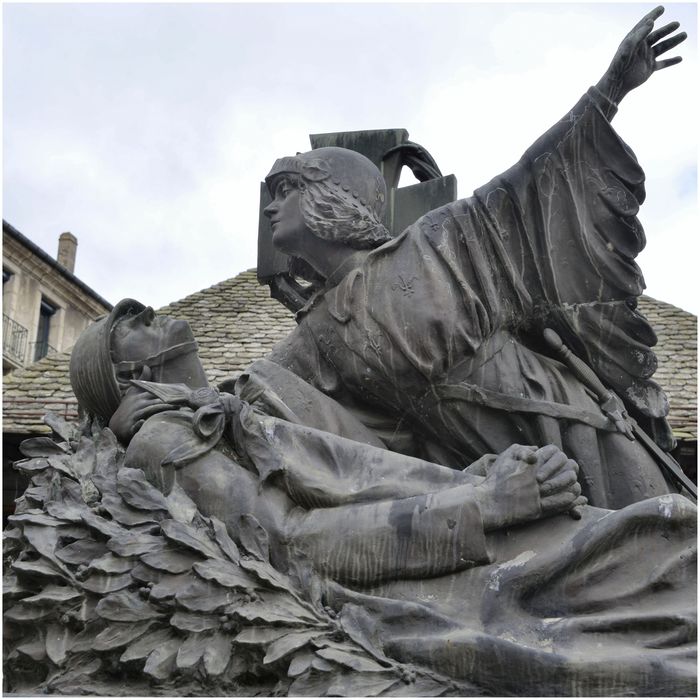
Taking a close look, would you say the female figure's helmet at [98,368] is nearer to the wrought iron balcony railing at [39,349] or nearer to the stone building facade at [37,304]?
the stone building facade at [37,304]

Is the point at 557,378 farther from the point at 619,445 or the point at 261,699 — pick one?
the point at 261,699

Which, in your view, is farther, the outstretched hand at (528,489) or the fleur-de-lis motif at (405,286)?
the fleur-de-lis motif at (405,286)

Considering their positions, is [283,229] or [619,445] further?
[283,229]

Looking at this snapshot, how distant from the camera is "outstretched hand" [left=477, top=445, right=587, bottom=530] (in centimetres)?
421

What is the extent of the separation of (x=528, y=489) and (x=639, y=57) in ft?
5.76

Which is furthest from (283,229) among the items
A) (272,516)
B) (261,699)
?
(261,699)

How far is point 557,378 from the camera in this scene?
518 centimetres

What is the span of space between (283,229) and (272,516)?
4.78 ft

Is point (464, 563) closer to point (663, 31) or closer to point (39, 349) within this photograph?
point (663, 31)

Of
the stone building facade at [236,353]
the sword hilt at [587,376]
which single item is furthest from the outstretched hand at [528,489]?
the stone building facade at [236,353]

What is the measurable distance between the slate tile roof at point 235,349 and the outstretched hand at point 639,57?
31.6 feet

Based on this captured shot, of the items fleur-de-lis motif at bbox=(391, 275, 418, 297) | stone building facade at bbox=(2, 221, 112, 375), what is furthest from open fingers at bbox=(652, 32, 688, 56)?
stone building facade at bbox=(2, 221, 112, 375)

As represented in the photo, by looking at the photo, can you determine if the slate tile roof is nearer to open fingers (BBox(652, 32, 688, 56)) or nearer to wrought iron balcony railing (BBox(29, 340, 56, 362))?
open fingers (BBox(652, 32, 688, 56))

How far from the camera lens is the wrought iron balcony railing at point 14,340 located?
31.6 metres
